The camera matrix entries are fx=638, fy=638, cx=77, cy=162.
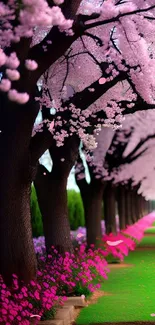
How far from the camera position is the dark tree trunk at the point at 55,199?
A: 16453 millimetres

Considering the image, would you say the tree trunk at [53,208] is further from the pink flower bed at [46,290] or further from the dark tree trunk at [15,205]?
the dark tree trunk at [15,205]

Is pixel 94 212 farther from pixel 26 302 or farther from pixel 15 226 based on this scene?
pixel 26 302

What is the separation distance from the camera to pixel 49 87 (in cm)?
1484

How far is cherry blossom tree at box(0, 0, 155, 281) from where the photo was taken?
9.59m

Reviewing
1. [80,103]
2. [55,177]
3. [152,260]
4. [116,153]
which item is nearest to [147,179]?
[116,153]

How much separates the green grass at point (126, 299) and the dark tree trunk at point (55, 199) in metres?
1.74

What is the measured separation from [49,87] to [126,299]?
514cm

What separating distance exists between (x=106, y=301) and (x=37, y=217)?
22.3 m

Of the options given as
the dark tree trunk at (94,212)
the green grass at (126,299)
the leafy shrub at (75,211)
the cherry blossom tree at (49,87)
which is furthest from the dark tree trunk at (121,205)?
the cherry blossom tree at (49,87)

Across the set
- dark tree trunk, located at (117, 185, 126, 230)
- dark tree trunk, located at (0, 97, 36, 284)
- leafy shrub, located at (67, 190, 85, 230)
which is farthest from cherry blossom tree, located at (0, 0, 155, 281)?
leafy shrub, located at (67, 190, 85, 230)

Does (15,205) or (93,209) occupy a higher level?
(93,209)

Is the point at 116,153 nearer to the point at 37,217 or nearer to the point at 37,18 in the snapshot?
the point at 37,217

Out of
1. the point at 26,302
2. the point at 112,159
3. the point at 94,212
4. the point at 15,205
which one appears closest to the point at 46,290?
the point at 26,302

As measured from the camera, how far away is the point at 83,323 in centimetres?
1108
